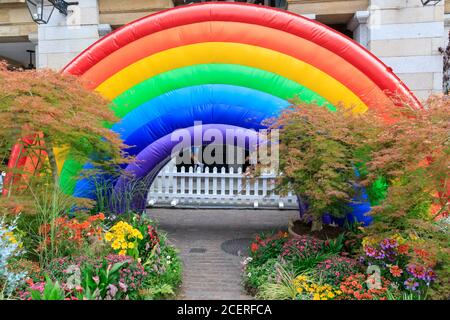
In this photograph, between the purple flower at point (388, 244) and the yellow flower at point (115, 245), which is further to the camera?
the yellow flower at point (115, 245)

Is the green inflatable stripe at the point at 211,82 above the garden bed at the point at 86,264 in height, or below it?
above

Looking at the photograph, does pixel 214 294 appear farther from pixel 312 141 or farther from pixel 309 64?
pixel 309 64

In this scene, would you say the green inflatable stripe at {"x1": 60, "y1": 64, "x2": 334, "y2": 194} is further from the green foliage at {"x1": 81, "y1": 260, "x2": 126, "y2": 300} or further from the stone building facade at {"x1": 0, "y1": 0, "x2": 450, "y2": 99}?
the stone building facade at {"x1": 0, "y1": 0, "x2": 450, "y2": 99}

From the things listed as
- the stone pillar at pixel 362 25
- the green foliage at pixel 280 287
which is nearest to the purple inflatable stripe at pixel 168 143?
the green foliage at pixel 280 287

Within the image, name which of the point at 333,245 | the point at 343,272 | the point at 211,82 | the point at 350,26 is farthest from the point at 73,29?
the point at 343,272

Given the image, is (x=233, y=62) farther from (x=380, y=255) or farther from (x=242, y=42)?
(x=380, y=255)

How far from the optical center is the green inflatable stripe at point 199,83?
18.9ft

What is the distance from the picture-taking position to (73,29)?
30.6 ft

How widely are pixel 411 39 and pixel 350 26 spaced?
1546 mm

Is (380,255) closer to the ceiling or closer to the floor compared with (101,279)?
closer to the ceiling

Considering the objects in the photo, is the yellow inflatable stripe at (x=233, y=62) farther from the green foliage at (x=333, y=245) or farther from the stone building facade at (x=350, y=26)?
the stone building facade at (x=350, y=26)

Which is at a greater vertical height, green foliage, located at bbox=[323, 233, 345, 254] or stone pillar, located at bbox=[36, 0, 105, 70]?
stone pillar, located at bbox=[36, 0, 105, 70]

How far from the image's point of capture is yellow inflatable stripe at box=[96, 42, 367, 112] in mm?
5652

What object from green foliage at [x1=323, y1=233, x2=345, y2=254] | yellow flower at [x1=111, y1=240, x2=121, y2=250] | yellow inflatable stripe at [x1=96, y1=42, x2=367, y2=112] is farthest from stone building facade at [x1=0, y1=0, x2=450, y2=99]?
yellow flower at [x1=111, y1=240, x2=121, y2=250]
